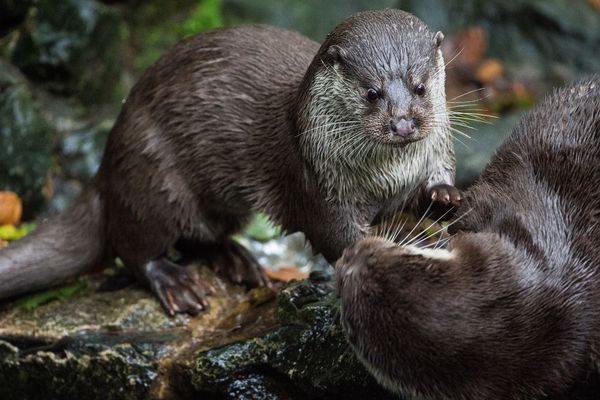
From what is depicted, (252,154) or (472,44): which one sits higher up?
(252,154)

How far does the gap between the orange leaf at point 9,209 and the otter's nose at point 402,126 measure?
2.28 meters

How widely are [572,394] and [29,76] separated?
12.7 ft

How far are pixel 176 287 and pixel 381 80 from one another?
1313 millimetres

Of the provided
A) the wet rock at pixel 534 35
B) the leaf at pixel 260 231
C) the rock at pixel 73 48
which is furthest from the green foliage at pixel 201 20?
the wet rock at pixel 534 35

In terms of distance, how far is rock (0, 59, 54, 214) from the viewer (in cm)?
547

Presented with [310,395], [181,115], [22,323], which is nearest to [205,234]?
[181,115]

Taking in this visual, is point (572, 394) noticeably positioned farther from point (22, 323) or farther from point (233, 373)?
point (22, 323)

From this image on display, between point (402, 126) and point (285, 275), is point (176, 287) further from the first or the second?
point (402, 126)

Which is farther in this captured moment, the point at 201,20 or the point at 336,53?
the point at 201,20

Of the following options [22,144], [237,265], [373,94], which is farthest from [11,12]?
[373,94]

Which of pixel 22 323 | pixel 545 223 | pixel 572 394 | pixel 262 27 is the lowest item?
pixel 22 323

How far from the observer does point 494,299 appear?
A: 271 centimetres

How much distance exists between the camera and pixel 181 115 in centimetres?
415

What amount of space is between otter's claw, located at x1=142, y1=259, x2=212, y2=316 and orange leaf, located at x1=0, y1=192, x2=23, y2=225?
3.16 ft
